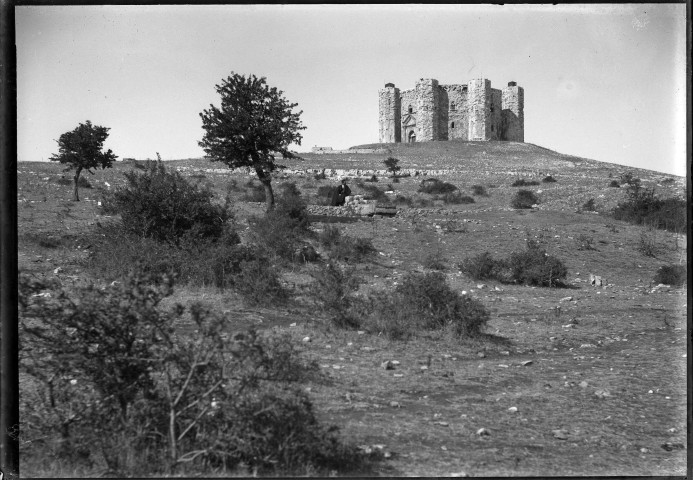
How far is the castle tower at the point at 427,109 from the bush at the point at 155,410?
5700cm

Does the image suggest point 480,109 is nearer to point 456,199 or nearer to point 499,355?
point 456,199

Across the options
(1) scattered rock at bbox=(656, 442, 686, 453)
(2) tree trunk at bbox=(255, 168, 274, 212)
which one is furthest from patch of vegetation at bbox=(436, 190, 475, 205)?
(1) scattered rock at bbox=(656, 442, 686, 453)

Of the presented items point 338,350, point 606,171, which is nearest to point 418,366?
point 338,350

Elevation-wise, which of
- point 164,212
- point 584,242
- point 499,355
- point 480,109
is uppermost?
point 480,109

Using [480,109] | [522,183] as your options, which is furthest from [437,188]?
[480,109]

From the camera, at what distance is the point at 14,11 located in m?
4.52

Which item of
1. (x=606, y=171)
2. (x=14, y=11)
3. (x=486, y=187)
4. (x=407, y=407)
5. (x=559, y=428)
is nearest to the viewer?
(x=14, y=11)

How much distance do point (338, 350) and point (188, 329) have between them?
1979 millimetres

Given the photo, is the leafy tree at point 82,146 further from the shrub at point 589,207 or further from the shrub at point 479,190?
the shrub at point 589,207

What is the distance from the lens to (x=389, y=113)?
6059 cm

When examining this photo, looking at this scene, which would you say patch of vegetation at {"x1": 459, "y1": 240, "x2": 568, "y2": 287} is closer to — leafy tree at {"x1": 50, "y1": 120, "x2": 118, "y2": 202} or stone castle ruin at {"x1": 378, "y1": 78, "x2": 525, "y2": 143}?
leafy tree at {"x1": 50, "y1": 120, "x2": 118, "y2": 202}

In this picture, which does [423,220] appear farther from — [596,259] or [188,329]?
[188,329]

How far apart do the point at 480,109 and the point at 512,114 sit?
5.71m

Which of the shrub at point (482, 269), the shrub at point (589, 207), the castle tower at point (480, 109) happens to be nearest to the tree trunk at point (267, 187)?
the shrub at point (482, 269)
